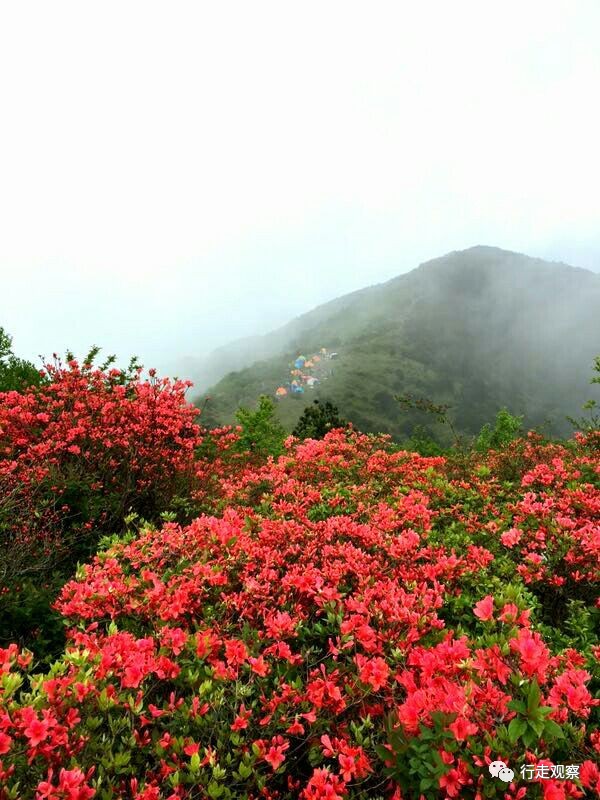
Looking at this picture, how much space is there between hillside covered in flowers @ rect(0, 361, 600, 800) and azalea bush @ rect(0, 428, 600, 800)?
2 centimetres

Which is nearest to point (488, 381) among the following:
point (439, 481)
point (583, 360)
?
point (583, 360)

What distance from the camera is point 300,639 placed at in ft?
10.7

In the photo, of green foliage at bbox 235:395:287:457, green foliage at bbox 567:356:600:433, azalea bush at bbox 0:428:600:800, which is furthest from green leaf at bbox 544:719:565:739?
green foliage at bbox 235:395:287:457

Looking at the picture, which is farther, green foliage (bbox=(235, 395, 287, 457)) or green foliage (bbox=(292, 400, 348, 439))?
green foliage (bbox=(292, 400, 348, 439))

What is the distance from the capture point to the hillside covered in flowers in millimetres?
2178

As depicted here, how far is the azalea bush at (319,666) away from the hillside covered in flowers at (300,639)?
0.05 ft

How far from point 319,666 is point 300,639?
0.22 m

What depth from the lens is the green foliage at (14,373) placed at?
1611 cm

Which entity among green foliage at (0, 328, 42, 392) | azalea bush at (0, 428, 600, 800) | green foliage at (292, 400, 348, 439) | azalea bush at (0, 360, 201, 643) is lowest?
green foliage at (292, 400, 348, 439)

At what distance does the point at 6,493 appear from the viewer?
5676 mm

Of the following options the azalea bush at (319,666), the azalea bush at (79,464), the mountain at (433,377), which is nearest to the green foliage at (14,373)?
the azalea bush at (79,464)

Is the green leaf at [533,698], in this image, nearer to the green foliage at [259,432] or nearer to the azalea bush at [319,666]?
the azalea bush at [319,666]

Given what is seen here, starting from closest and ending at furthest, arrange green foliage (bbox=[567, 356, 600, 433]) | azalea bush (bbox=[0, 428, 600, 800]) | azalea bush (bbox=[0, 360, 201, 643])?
1. azalea bush (bbox=[0, 428, 600, 800])
2. azalea bush (bbox=[0, 360, 201, 643])
3. green foliage (bbox=[567, 356, 600, 433])

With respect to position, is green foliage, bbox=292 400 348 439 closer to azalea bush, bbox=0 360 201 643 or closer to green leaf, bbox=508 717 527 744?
azalea bush, bbox=0 360 201 643
